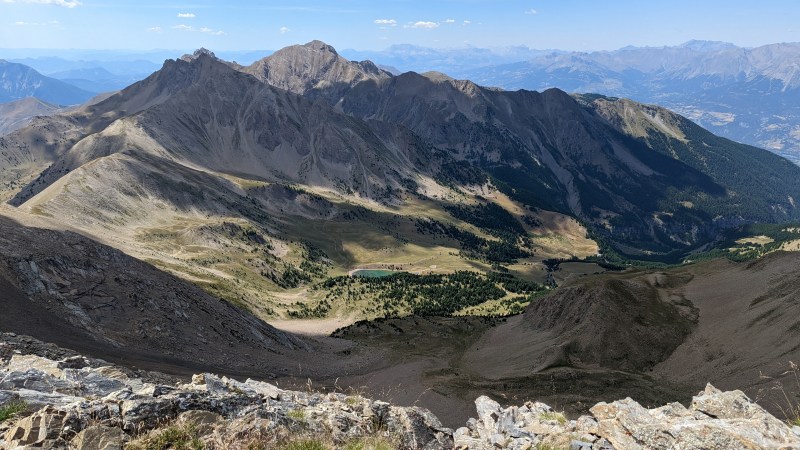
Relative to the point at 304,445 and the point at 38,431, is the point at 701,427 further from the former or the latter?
the point at 38,431

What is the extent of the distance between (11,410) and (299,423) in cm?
823

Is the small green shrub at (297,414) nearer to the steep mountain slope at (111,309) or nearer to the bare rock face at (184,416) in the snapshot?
the bare rock face at (184,416)

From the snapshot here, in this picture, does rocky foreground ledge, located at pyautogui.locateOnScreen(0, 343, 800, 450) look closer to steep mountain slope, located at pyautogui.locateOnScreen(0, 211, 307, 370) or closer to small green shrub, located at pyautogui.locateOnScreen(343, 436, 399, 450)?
small green shrub, located at pyautogui.locateOnScreen(343, 436, 399, 450)

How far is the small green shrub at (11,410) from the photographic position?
45.9ft

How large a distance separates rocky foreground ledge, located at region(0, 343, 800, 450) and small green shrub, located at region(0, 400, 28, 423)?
0.23 feet

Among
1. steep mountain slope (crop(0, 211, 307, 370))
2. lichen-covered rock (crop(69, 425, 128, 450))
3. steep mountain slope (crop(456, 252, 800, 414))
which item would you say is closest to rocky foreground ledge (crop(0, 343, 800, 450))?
lichen-covered rock (crop(69, 425, 128, 450))

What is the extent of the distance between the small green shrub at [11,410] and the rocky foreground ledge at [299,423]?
0.23 feet

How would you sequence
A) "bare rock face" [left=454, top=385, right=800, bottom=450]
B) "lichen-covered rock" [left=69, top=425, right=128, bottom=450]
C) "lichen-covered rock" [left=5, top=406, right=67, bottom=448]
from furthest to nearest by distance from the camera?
1. "bare rock face" [left=454, top=385, right=800, bottom=450]
2. "lichen-covered rock" [left=5, top=406, right=67, bottom=448]
3. "lichen-covered rock" [left=69, top=425, right=128, bottom=450]

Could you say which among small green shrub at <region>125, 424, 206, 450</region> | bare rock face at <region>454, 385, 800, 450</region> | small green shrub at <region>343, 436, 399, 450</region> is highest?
small green shrub at <region>125, 424, 206, 450</region>

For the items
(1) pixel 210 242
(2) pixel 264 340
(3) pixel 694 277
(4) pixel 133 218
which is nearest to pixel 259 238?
(1) pixel 210 242

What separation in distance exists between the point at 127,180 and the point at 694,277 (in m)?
182

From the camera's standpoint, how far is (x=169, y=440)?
1294cm

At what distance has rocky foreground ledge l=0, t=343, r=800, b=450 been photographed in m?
13.0

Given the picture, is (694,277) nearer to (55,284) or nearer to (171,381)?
(171,381)
